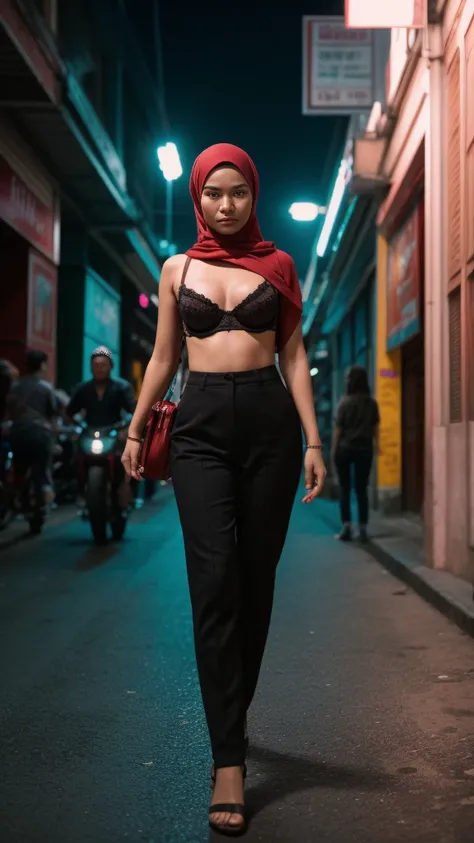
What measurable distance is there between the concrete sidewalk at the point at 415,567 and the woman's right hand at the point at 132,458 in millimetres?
3022

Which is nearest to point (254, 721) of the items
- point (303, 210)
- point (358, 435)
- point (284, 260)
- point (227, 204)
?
point (284, 260)

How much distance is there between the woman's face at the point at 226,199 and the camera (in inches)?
122

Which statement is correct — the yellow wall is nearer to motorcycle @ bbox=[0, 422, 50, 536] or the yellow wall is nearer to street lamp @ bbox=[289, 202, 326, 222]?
motorcycle @ bbox=[0, 422, 50, 536]

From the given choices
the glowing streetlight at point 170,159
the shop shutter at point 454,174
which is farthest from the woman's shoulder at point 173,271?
the glowing streetlight at point 170,159

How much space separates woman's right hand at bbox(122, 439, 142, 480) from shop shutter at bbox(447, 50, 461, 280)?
4.84 meters

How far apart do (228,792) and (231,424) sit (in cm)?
110

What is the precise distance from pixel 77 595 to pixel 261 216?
2634 cm

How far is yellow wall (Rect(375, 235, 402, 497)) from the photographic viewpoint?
13672 millimetres

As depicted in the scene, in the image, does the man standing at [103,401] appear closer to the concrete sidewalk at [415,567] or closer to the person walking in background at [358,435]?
the person walking in background at [358,435]

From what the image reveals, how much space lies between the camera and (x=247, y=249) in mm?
3170

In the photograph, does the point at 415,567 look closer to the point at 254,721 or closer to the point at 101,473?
the point at 101,473

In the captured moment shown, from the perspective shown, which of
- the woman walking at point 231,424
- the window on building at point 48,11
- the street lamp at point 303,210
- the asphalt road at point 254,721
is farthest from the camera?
the street lamp at point 303,210

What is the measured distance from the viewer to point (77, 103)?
13742 mm

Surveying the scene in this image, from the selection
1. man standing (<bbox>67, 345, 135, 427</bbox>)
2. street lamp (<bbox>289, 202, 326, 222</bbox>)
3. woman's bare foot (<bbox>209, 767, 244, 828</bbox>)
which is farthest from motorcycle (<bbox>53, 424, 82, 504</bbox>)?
street lamp (<bbox>289, 202, 326, 222</bbox>)
